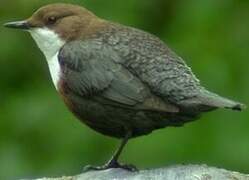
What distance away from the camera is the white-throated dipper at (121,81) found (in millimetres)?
6578

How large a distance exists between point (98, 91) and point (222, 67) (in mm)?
1341

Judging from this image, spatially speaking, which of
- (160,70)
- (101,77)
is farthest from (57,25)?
(160,70)


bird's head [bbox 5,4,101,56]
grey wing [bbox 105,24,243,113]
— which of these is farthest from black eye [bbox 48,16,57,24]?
grey wing [bbox 105,24,243,113]

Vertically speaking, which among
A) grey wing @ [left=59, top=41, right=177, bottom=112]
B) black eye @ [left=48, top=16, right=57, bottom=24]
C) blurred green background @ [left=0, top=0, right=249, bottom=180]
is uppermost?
black eye @ [left=48, top=16, right=57, bottom=24]

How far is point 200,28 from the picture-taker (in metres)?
8.15

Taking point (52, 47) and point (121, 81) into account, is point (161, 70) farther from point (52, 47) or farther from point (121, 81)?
point (52, 47)

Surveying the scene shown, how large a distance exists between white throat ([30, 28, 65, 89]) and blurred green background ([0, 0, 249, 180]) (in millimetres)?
879

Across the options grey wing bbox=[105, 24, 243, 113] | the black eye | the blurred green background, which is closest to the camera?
grey wing bbox=[105, 24, 243, 113]

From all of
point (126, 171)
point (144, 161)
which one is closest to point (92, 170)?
point (126, 171)

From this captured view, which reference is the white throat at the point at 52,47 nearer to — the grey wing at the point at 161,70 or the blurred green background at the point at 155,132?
the grey wing at the point at 161,70

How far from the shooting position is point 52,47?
6988mm

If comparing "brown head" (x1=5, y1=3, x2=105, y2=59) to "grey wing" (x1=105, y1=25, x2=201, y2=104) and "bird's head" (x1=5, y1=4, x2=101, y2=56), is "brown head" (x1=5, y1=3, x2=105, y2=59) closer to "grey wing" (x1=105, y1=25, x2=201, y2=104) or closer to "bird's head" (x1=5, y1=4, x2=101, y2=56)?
"bird's head" (x1=5, y1=4, x2=101, y2=56)

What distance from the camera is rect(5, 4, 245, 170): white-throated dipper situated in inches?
259

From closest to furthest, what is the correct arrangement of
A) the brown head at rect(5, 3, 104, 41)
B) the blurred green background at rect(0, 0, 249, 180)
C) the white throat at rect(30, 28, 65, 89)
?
the white throat at rect(30, 28, 65, 89) < the brown head at rect(5, 3, 104, 41) < the blurred green background at rect(0, 0, 249, 180)
